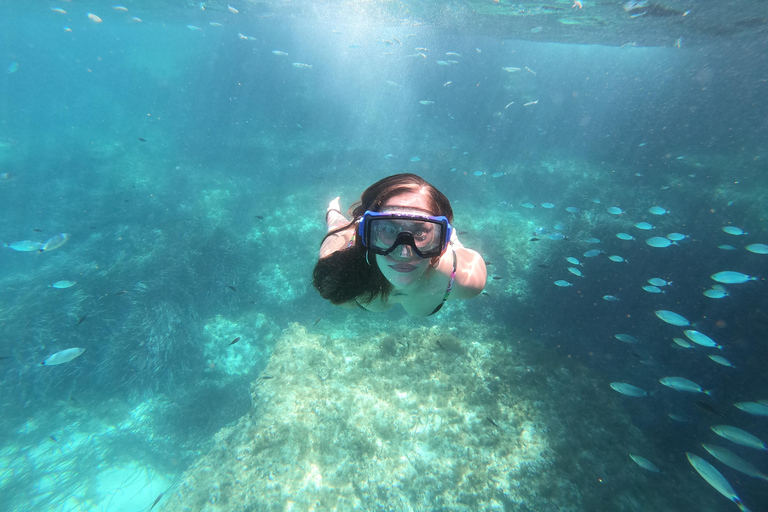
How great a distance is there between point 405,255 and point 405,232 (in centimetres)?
18

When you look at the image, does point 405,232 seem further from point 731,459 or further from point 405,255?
point 731,459

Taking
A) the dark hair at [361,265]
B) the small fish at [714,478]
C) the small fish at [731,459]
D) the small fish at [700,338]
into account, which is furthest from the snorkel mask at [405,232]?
the small fish at [700,338]

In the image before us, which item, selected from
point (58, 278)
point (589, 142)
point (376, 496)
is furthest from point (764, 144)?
point (58, 278)

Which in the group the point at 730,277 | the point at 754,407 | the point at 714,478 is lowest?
the point at 714,478

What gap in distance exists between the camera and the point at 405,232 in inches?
81.4

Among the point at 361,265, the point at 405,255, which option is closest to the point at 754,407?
the point at 405,255

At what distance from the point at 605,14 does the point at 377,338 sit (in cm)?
2741

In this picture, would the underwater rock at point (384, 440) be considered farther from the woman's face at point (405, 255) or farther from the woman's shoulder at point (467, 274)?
the woman's face at point (405, 255)

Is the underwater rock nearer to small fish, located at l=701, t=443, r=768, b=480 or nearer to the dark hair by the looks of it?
small fish, located at l=701, t=443, r=768, b=480

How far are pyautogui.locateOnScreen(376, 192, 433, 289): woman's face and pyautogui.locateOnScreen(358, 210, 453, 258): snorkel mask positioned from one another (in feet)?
0.19

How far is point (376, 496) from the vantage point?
236 inches

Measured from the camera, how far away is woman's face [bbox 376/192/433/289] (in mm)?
2156

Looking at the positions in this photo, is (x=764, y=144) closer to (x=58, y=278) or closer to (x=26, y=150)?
(x=58, y=278)

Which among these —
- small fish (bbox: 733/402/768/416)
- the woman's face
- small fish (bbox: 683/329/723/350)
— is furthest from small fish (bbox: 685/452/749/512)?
the woman's face
